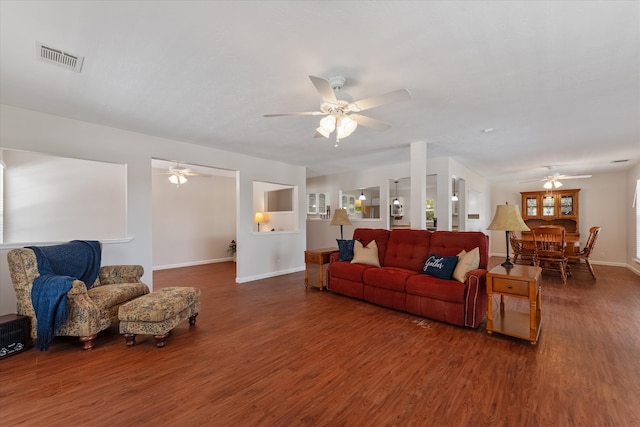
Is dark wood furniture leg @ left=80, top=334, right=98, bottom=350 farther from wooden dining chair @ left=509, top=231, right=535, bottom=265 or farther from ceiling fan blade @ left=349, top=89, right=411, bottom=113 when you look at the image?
wooden dining chair @ left=509, top=231, right=535, bottom=265

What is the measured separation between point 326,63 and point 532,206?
8.69 meters

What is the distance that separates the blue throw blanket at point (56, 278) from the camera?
2.45 m

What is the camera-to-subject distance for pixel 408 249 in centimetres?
411

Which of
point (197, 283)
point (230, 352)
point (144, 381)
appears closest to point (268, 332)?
point (230, 352)

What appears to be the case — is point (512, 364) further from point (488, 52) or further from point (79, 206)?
point (79, 206)

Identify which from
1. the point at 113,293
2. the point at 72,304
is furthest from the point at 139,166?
the point at 72,304

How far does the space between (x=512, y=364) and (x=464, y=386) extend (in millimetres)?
632

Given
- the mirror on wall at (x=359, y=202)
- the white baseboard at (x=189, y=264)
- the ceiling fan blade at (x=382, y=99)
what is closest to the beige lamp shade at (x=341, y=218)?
the mirror on wall at (x=359, y=202)

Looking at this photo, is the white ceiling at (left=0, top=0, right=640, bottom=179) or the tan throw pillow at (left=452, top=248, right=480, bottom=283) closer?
the white ceiling at (left=0, top=0, right=640, bottom=179)

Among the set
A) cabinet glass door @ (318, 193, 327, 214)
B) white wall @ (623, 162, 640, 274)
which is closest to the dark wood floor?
white wall @ (623, 162, 640, 274)

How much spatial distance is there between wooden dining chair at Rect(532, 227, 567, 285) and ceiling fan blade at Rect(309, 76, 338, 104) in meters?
5.52

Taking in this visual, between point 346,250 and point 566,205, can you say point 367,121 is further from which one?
point 566,205

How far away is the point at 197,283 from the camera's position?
5.25m

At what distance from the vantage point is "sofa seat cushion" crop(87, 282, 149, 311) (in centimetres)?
274
